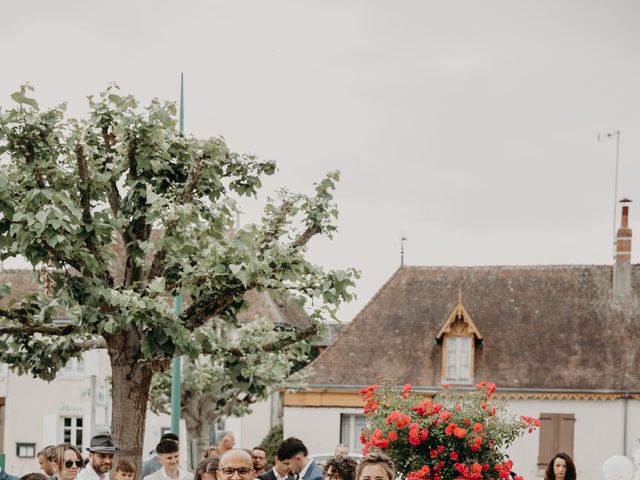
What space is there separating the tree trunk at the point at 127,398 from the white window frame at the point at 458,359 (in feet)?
79.8

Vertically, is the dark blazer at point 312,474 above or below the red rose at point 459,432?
below

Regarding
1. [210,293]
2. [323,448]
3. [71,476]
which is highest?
[210,293]

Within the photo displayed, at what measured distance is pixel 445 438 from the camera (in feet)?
39.5

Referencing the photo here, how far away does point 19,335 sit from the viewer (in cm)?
1576

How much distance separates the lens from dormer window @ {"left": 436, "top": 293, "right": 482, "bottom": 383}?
39.2m

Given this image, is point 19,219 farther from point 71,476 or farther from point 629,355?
point 629,355

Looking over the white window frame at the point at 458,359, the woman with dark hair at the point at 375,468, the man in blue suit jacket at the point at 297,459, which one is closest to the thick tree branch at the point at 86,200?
the man in blue suit jacket at the point at 297,459

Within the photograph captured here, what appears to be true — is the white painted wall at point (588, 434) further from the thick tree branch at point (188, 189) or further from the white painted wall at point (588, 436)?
the thick tree branch at point (188, 189)

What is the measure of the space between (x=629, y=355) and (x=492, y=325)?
4162 mm

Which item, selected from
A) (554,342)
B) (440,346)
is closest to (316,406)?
(440,346)

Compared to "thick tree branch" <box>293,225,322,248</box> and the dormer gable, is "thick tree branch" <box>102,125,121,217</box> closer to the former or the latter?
"thick tree branch" <box>293,225,322,248</box>

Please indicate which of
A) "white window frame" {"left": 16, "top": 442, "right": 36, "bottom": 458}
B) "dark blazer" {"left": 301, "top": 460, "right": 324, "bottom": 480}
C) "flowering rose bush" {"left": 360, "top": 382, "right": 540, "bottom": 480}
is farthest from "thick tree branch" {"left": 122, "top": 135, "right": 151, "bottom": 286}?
"white window frame" {"left": 16, "top": 442, "right": 36, "bottom": 458}

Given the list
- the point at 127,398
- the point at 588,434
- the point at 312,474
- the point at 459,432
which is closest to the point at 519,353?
the point at 588,434

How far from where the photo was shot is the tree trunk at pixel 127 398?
604 inches
